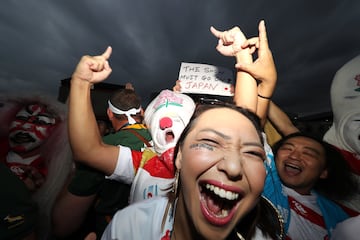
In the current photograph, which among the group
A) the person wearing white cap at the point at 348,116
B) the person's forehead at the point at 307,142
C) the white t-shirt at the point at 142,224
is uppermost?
the person wearing white cap at the point at 348,116

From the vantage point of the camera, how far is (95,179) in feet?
4.45

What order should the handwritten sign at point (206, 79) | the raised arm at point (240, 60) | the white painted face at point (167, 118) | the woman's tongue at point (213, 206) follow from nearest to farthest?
the woman's tongue at point (213, 206), the raised arm at point (240, 60), the white painted face at point (167, 118), the handwritten sign at point (206, 79)

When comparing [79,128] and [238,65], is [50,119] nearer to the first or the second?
[79,128]

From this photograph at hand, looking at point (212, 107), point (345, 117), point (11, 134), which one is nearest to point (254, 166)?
point (212, 107)

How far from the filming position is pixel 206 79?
2.05 metres

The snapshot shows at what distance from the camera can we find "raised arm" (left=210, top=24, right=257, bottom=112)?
1.31 meters

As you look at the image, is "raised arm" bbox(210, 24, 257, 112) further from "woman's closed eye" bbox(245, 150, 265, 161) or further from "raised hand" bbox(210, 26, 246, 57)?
"woman's closed eye" bbox(245, 150, 265, 161)

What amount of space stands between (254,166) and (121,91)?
1925mm

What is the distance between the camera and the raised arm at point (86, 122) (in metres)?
1.20

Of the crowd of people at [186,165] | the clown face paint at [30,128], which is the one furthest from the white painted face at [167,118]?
the clown face paint at [30,128]

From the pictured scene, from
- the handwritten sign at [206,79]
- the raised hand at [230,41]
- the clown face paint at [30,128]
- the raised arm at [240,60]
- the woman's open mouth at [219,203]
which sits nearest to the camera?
the woman's open mouth at [219,203]

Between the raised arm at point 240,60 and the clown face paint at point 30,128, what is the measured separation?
1.80 meters

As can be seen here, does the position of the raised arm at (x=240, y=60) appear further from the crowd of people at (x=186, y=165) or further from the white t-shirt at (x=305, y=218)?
the white t-shirt at (x=305, y=218)

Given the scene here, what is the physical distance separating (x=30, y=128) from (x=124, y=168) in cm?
110
